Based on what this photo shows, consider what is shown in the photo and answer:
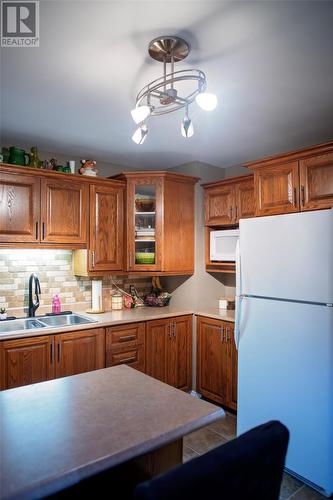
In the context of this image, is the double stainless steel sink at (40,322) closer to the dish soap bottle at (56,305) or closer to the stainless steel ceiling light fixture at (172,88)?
the dish soap bottle at (56,305)

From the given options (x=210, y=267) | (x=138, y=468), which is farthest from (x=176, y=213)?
(x=138, y=468)

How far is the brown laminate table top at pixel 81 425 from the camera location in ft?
2.70

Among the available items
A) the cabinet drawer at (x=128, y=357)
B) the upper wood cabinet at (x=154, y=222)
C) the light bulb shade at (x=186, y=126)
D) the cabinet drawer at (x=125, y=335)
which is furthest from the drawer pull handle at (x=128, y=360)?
the light bulb shade at (x=186, y=126)

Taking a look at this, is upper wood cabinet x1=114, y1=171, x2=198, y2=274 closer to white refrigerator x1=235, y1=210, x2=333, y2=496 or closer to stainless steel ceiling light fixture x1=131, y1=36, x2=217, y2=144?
white refrigerator x1=235, y1=210, x2=333, y2=496

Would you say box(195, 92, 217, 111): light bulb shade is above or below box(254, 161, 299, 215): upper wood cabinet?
above

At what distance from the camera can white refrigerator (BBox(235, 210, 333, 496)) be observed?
1.98m

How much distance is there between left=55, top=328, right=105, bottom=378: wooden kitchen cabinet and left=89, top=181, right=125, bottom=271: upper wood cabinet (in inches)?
25.6

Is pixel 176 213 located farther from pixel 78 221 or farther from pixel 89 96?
pixel 89 96

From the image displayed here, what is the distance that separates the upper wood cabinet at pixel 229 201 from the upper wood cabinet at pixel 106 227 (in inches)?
35.5

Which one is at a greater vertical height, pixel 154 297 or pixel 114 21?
pixel 114 21

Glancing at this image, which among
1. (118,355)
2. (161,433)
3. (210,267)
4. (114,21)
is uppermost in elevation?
(114,21)

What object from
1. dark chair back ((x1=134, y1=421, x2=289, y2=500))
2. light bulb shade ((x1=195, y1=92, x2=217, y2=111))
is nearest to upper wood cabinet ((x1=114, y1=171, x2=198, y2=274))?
light bulb shade ((x1=195, y1=92, x2=217, y2=111))

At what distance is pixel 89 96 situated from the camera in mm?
2109

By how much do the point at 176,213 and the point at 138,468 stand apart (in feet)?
8.27
